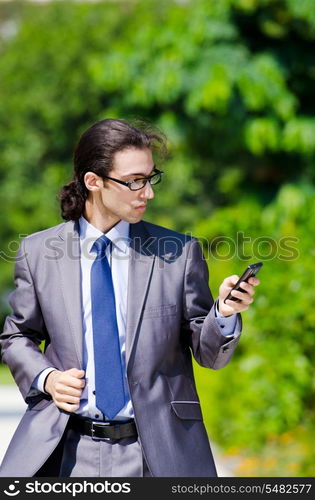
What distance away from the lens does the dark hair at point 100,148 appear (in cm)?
331

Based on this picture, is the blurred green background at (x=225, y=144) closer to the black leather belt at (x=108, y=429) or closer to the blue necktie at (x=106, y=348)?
the blue necktie at (x=106, y=348)

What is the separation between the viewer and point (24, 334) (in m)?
3.33

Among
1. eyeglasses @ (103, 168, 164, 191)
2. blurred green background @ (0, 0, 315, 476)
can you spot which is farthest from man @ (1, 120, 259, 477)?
blurred green background @ (0, 0, 315, 476)

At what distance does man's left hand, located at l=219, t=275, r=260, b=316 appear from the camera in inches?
118

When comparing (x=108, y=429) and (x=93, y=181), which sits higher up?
(x=93, y=181)

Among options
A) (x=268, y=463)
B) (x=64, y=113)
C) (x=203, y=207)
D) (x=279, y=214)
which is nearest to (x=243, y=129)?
(x=279, y=214)

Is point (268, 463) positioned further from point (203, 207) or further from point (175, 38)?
point (203, 207)

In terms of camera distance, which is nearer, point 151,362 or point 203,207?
point 151,362

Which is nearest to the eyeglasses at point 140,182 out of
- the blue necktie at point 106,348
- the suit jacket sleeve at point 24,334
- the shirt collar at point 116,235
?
the shirt collar at point 116,235

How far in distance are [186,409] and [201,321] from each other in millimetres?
303

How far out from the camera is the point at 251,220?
7812mm

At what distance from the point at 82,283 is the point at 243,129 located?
386 inches

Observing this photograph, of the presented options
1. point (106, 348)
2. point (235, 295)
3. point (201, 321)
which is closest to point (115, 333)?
point (106, 348)

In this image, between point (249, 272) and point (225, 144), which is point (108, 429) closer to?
point (249, 272)
